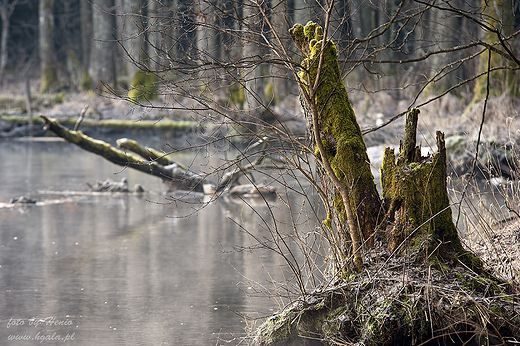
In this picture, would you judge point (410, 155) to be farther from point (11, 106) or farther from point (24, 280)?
point (11, 106)

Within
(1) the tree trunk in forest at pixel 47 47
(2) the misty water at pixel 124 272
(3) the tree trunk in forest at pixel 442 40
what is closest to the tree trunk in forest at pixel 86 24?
(1) the tree trunk in forest at pixel 47 47

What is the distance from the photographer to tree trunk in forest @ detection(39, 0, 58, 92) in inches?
1312

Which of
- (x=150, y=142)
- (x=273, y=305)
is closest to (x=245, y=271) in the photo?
(x=273, y=305)

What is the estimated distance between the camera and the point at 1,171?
16406mm

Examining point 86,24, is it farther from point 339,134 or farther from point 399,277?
point 399,277

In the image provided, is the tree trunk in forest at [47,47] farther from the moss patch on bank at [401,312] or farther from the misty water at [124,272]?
the moss patch on bank at [401,312]

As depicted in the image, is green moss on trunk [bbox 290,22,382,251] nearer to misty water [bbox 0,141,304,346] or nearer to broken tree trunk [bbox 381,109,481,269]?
broken tree trunk [bbox 381,109,481,269]

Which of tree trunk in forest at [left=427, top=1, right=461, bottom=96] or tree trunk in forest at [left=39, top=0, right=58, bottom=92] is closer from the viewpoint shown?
tree trunk in forest at [left=427, top=1, right=461, bottom=96]

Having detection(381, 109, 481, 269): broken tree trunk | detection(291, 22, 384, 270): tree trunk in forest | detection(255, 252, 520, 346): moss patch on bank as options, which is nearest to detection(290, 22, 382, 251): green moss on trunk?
detection(291, 22, 384, 270): tree trunk in forest

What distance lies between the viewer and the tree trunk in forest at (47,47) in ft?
109

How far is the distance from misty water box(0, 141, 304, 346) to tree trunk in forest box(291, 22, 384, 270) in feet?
2.60

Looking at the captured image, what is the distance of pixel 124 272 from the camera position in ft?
24.5

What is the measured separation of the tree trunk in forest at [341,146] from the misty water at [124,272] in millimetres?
793

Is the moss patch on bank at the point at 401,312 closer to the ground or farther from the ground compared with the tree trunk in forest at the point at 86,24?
closer to the ground
